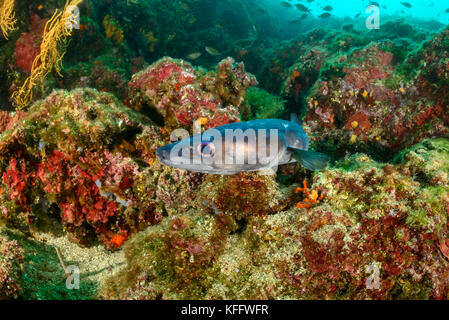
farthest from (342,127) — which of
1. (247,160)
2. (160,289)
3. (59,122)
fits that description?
(59,122)

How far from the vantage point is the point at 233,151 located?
2.17 m

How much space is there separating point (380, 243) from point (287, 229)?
94 cm

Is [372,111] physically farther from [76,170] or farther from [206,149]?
[76,170]

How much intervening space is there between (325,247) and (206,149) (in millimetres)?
1612

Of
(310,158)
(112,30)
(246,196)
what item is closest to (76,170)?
(246,196)

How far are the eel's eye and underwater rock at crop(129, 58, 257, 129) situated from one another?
6.75 feet

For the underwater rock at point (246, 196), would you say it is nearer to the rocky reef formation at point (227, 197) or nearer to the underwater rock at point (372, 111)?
the rocky reef formation at point (227, 197)

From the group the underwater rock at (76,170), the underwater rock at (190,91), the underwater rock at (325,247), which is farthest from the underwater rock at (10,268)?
the underwater rock at (190,91)

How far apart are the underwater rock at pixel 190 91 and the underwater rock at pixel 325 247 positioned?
163 cm

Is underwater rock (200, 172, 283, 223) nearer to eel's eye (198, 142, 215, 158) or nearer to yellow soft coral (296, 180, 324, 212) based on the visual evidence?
yellow soft coral (296, 180, 324, 212)

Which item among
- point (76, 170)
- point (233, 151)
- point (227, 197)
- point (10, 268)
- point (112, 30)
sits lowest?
point (10, 268)

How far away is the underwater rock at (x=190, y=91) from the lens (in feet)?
14.1

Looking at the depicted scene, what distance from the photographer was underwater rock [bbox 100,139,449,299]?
2457 mm

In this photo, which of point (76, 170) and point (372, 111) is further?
point (372, 111)
